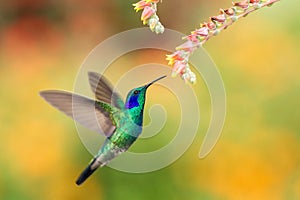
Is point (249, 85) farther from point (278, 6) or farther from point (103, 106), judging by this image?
point (103, 106)

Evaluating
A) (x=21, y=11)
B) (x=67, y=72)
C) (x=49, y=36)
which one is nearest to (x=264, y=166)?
(x=67, y=72)

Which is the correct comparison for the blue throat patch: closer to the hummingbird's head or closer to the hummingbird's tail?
the hummingbird's head

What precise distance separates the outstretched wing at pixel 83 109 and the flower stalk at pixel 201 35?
0.26m

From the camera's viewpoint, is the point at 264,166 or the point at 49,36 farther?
the point at 49,36

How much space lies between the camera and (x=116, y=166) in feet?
10.9

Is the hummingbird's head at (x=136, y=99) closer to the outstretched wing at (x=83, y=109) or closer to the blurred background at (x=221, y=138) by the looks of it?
the outstretched wing at (x=83, y=109)

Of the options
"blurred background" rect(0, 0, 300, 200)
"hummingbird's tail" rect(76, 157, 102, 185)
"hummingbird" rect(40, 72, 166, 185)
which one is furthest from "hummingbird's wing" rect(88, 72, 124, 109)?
"blurred background" rect(0, 0, 300, 200)

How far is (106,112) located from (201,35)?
14.5 inches

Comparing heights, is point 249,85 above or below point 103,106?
above

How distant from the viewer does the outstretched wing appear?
4.96ft

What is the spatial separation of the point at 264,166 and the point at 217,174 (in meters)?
0.27

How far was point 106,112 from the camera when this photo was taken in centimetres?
163

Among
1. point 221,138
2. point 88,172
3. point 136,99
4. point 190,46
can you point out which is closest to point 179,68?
point 190,46

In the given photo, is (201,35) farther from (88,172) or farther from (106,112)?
(88,172)
